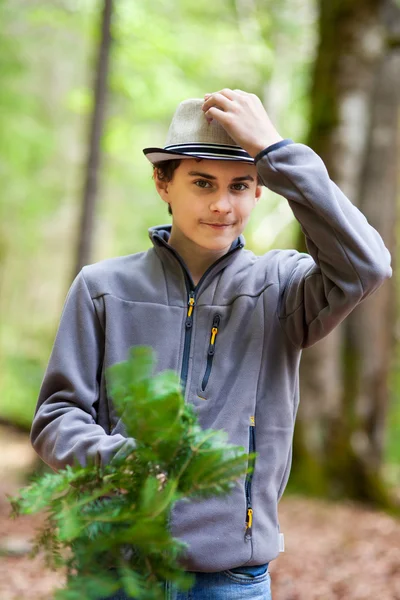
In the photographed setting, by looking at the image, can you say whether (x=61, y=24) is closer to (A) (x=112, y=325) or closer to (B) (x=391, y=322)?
(B) (x=391, y=322)

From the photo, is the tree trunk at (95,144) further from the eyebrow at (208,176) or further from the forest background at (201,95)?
the eyebrow at (208,176)

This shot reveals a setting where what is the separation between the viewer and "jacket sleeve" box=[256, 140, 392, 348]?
7.96 ft

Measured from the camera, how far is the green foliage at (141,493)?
1643 mm

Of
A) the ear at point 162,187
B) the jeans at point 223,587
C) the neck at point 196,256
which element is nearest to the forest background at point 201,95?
the ear at point 162,187

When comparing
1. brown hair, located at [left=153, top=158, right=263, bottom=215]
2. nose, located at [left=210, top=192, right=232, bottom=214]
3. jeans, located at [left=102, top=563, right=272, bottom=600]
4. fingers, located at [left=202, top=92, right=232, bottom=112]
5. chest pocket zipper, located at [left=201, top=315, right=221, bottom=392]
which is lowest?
jeans, located at [left=102, top=563, right=272, bottom=600]

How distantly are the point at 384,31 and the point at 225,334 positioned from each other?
7.36m

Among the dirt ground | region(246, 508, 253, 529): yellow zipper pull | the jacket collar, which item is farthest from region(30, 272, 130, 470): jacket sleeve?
the dirt ground

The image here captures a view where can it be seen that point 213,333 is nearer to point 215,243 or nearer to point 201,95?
point 215,243

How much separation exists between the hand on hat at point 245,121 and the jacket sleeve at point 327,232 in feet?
0.17

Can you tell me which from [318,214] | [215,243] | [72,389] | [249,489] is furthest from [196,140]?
[249,489]

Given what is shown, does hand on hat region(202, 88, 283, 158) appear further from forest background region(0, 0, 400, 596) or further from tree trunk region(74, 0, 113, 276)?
forest background region(0, 0, 400, 596)

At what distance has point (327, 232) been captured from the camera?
96.5 inches

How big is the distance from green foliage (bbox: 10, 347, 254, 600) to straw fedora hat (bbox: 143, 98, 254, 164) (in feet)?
3.72

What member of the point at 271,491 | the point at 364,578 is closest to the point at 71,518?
the point at 271,491
